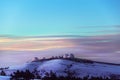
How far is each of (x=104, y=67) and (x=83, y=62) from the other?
16.4 feet

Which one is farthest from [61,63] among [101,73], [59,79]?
[59,79]

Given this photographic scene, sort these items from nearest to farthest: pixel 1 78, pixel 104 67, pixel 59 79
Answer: pixel 1 78 → pixel 59 79 → pixel 104 67

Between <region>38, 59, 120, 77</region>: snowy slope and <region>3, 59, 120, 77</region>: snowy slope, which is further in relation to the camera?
<region>38, 59, 120, 77</region>: snowy slope

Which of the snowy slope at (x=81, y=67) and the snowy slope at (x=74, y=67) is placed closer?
the snowy slope at (x=74, y=67)

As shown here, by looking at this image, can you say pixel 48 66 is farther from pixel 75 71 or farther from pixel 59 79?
pixel 59 79

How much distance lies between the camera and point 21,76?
46.9 meters

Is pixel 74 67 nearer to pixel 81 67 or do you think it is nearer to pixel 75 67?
pixel 75 67

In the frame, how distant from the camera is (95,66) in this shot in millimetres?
84875

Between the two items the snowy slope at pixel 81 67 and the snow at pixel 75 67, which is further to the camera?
the snowy slope at pixel 81 67

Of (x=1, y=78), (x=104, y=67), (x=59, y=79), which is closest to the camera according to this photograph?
(x=1, y=78)

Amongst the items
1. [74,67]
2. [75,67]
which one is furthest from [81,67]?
[74,67]

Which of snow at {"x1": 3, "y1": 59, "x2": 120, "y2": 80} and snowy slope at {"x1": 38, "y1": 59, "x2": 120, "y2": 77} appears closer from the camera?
snow at {"x1": 3, "y1": 59, "x2": 120, "y2": 80}

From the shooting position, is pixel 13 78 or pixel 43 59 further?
pixel 43 59

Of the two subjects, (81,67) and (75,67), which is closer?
(75,67)
